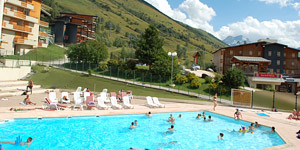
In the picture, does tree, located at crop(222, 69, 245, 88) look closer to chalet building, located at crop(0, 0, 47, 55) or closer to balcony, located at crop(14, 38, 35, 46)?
chalet building, located at crop(0, 0, 47, 55)

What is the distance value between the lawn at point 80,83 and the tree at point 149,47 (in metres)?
8.08

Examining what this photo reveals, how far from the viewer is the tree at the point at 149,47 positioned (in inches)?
1369

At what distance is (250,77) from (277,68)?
59.4 ft

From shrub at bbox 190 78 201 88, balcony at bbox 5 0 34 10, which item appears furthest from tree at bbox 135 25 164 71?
balcony at bbox 5 0 34 10

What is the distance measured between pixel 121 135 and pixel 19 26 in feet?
116

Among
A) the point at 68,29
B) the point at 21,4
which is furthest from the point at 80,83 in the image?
the point at 68,29

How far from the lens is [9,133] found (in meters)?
10.1

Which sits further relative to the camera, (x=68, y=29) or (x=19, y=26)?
(x=68, y=29)

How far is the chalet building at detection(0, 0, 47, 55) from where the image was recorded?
3412cm

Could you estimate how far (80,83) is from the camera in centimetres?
2795

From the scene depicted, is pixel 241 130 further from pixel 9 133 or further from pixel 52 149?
pixel 9 133

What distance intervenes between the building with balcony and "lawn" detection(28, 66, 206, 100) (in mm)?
10941

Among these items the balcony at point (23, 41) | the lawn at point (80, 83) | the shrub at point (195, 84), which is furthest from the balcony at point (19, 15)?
the shrub at point (195, 84)

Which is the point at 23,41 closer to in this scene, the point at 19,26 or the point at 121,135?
the point at 19,26
